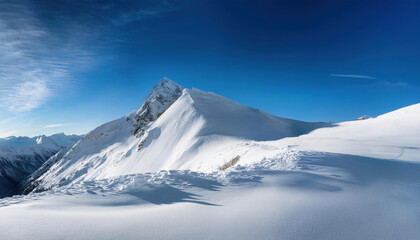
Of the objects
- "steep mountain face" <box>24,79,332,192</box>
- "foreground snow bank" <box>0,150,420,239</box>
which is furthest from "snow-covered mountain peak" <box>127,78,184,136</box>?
"foreground snow bank" <box>0,150,420,239</box>

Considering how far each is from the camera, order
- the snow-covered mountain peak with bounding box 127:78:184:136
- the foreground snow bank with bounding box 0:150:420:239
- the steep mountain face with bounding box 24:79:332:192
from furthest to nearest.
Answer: the snow-covered mountain peak with bounding box 127:78:184:136 < the steep mountain face with bounding box 24:79:332:192 < the foreground snow bank with bounding box 0:150:420:239

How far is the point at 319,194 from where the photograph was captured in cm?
603

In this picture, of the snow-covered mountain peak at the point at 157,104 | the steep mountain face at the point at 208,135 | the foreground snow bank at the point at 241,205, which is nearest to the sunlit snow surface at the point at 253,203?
the foreground snow bank at the point at 241,205

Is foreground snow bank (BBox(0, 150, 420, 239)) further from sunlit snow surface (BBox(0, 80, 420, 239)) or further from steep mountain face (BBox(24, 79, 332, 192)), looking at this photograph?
steep mountain face (BBox(24, 79, 332, 192))

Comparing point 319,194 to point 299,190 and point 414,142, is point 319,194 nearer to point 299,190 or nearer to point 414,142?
point 299,190

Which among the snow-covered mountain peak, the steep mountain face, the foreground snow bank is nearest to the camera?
the foreground snow bank

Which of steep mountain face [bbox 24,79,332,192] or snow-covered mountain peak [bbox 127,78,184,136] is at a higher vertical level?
snow-covered mountain peak [bbox 127,78,184,136]

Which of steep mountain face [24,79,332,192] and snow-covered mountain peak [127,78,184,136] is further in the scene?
snow-covered mountain peak [127,78,184,136]

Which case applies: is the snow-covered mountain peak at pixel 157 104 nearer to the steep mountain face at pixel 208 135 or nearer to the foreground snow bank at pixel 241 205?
the steep mountain face at pixel 208 135

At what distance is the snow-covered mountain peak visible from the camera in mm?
114188

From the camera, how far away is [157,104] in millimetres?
118688

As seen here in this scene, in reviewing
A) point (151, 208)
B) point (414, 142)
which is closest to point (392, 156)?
point (414, 142)

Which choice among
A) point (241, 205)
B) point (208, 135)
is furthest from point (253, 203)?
point (208, 135)

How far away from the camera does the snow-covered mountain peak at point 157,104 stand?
114188mm
